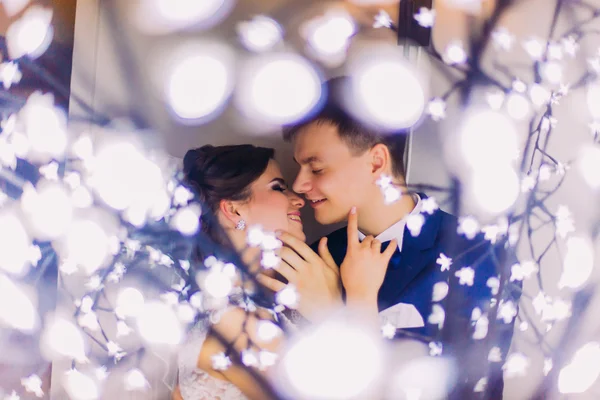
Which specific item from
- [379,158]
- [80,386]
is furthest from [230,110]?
[80,386]

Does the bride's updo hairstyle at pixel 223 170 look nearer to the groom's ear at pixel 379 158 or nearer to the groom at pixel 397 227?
the groom at pixel 397 227

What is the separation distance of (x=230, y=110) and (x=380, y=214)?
0.34 meters

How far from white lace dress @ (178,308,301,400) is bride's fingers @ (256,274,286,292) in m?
0.06

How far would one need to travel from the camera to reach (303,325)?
3.06 feet

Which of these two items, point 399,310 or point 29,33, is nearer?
point 399,310

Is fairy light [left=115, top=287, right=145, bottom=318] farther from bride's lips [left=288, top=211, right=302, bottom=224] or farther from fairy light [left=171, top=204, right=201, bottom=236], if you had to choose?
bride's lips [left=288, top=211, right=302, bottom=224]

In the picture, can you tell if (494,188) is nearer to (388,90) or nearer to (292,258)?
(388,90)

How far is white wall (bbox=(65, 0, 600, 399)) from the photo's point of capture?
0.92 m

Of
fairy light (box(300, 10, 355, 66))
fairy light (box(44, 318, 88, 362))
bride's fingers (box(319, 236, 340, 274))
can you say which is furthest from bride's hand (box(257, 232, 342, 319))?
fairy light (box(44, 318, 88, 362))

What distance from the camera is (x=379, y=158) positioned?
2.94 feet

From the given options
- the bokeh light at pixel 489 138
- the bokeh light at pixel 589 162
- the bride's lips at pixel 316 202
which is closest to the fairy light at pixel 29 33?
the bride's lips at pixel 316 202

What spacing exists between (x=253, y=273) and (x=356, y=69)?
428 millimetres

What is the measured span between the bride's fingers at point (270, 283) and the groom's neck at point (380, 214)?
0.60ft

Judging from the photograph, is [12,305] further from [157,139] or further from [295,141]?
[295,141]
